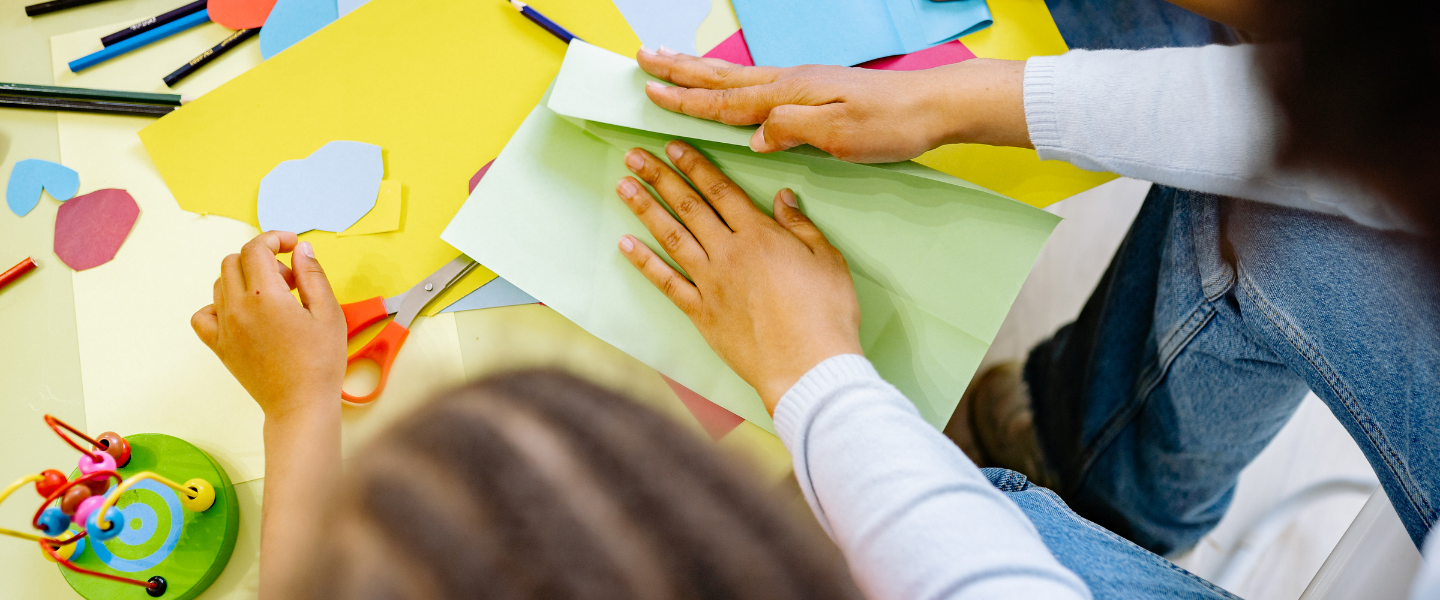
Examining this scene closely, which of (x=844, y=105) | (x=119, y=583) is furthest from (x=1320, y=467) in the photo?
(x=119, y=583)

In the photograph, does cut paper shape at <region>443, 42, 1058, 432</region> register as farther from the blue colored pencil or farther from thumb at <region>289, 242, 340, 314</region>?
the blue colored pencil

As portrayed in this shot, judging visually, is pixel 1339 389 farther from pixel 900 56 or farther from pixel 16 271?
pixel 16 271

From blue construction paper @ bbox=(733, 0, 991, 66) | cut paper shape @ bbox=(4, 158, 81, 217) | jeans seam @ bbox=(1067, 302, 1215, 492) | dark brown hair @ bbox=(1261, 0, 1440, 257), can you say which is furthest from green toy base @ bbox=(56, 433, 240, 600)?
jeans seam @ bbox=(1067, 302, 1215, 492)

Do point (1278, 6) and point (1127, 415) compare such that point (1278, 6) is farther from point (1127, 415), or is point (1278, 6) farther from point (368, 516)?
point (1127, 415)

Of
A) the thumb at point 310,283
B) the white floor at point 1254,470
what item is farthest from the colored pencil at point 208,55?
the white floor at point 1254,470

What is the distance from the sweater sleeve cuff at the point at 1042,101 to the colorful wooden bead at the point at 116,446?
2.44 ft

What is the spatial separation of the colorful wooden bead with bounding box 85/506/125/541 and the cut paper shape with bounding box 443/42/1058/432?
29 centimetres

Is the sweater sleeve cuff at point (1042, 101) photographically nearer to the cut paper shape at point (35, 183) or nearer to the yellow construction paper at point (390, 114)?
the yellow construction paper at point (390, 114)

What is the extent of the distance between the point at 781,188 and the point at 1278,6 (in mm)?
358

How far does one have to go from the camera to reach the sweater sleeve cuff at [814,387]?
0.49 metres

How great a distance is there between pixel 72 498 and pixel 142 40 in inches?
16.5

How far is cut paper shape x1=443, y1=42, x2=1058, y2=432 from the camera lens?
556mm

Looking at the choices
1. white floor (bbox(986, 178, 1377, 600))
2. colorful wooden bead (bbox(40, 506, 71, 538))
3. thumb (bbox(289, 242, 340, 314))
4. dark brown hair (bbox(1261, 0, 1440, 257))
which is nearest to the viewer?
dark brown hair (bbox(1261, 0, 1440, 257))

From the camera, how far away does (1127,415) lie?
79 cm
